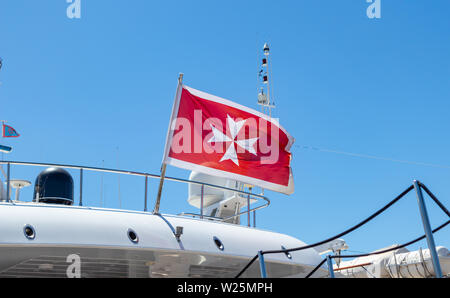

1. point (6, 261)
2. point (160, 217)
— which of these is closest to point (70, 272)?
point (6, 261)

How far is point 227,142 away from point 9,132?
4.83 m

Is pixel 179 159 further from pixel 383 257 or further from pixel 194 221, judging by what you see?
pixel 383 257

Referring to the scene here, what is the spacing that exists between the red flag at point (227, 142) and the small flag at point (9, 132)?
162 inches

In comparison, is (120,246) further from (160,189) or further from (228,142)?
(228,142)

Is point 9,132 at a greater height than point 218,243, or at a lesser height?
greater

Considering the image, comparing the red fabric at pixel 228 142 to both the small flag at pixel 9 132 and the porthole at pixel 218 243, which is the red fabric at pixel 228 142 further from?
the small flag at pixel 9 132

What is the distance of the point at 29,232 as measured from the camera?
767 cm

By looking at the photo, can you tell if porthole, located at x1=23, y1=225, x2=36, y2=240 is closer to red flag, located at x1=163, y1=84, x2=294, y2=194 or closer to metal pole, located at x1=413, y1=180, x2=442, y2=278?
red flag, located at x1=163, y1=84, x2=294, y2=194

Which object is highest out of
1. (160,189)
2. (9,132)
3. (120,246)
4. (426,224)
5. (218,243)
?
(9,132)

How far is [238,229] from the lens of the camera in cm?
982

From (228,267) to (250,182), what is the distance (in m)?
1.56

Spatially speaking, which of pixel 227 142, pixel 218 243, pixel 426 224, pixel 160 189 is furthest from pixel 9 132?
pixel 426 224

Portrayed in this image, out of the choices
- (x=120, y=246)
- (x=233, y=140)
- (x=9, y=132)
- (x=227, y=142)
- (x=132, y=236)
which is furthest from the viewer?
(x=9, y=132)

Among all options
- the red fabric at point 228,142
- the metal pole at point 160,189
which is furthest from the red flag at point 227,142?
the metal pole at point 160,189
